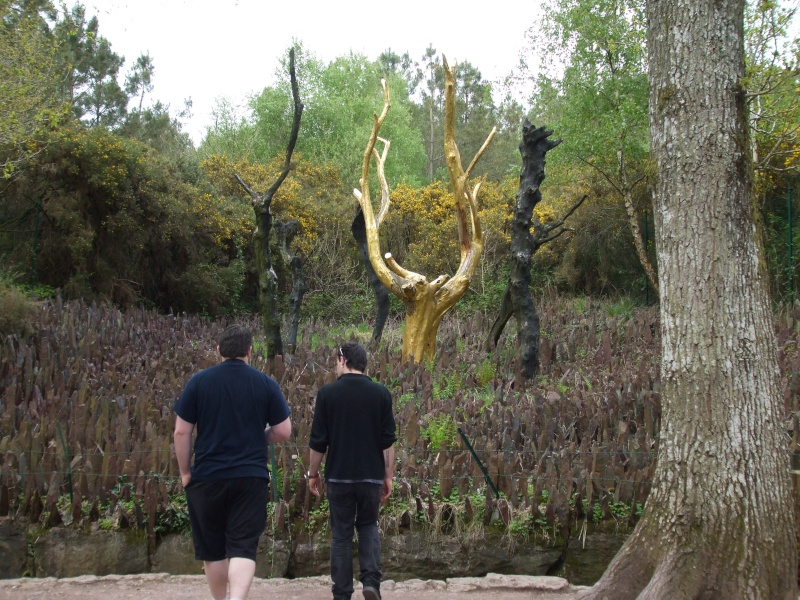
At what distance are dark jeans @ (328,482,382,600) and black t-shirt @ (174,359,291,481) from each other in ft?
1.73

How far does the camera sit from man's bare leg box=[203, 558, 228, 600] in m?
3.76

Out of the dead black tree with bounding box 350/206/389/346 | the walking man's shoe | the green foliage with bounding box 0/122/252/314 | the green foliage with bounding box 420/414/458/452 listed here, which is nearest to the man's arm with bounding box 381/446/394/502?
the walking man's shoe

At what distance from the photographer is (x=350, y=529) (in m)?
4.17

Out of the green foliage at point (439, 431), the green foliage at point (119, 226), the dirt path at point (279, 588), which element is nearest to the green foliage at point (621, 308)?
the green foliage at point (439, 431)

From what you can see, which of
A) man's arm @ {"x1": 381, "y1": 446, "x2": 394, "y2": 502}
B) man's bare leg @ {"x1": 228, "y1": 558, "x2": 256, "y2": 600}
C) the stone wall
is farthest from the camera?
the stone wall

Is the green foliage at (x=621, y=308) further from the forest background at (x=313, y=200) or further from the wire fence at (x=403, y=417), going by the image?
the wire fence at (x=403, y=417)

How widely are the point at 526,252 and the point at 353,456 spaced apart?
7017 millimetres

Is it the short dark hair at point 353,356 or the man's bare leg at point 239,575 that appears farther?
the short dark hair at point 353,356

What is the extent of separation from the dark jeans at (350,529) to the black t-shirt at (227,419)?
1.73 ft

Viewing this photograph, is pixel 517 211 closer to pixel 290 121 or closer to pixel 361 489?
pixel 361 489

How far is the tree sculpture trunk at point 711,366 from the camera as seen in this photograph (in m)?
4.01

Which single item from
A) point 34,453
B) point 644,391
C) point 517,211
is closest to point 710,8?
point 644,391

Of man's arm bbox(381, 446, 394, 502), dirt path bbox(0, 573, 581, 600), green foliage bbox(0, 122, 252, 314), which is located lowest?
dirt path bbox(0, 573, 581, 600)

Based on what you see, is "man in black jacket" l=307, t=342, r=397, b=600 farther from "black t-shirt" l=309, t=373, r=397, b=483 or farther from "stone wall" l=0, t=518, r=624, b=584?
"stone wall" l=0, t=518, r=624, b=584
